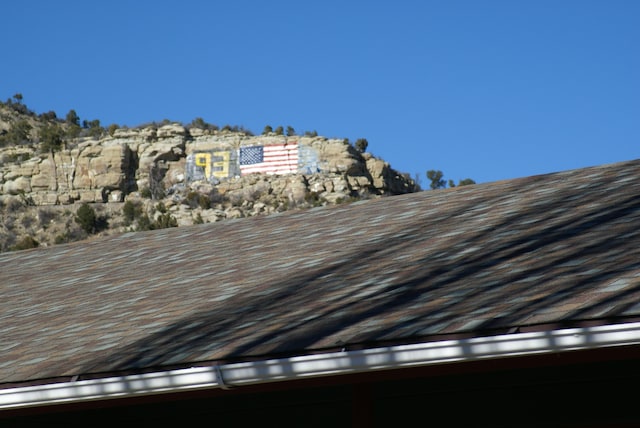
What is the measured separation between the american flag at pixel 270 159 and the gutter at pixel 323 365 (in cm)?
7390

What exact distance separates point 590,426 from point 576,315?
1778 millimetres

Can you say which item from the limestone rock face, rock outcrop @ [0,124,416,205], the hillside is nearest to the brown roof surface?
the hillside

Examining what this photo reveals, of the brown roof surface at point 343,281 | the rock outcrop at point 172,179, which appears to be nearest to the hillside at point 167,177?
the rock outcrop at point 172,179

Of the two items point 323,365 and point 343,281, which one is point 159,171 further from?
point 323,365

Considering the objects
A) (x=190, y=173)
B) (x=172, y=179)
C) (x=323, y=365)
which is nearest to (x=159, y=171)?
(x=172, y=179)

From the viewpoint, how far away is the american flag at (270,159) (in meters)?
80.2

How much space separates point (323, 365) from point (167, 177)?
78335 millimetres

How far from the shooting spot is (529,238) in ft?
24.7

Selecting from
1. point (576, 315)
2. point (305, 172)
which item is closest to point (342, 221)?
point (576, 315)

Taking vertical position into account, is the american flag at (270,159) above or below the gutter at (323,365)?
above

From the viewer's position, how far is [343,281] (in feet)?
24.8

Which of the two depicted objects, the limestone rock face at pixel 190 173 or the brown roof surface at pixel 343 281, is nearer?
the brown roof surface at pixel 343 281

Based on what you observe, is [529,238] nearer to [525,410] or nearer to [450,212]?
[525,410]

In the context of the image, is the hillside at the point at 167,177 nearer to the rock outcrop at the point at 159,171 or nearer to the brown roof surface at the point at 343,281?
the rock outcrop at the point at 159,171
